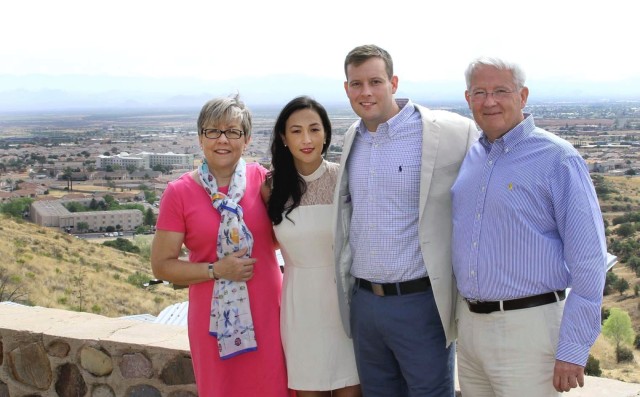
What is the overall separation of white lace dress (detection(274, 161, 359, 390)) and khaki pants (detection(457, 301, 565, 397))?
52cm

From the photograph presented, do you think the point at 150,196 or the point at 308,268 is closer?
the point at 308,268

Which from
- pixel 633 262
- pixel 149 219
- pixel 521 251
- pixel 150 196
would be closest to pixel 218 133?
pixel 521 251

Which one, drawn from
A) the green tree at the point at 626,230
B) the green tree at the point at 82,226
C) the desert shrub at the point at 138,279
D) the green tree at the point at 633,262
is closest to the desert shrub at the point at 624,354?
the green tree at the point at 633,262

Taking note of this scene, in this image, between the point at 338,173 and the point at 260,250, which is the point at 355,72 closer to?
the point at 338,173

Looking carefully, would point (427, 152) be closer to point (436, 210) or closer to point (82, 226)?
point (436, 210)

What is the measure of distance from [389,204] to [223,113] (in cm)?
64

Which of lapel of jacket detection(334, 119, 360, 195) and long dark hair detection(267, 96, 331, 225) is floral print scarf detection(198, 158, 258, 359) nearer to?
long dark hair detection(267, 96, 331, 225)

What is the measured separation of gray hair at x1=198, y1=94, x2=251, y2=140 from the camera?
2.22 m

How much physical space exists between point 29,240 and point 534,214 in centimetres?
1981

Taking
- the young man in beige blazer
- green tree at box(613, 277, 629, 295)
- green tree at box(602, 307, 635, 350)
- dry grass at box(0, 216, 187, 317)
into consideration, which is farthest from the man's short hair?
green tree at box(613, 277, 629, 295)

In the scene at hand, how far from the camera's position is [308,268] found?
2.24 m

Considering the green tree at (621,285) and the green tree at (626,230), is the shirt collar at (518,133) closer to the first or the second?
the green tree at (621,285)

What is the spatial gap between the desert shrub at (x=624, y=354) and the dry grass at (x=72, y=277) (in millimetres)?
11510

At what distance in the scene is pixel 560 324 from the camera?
1.78 m
